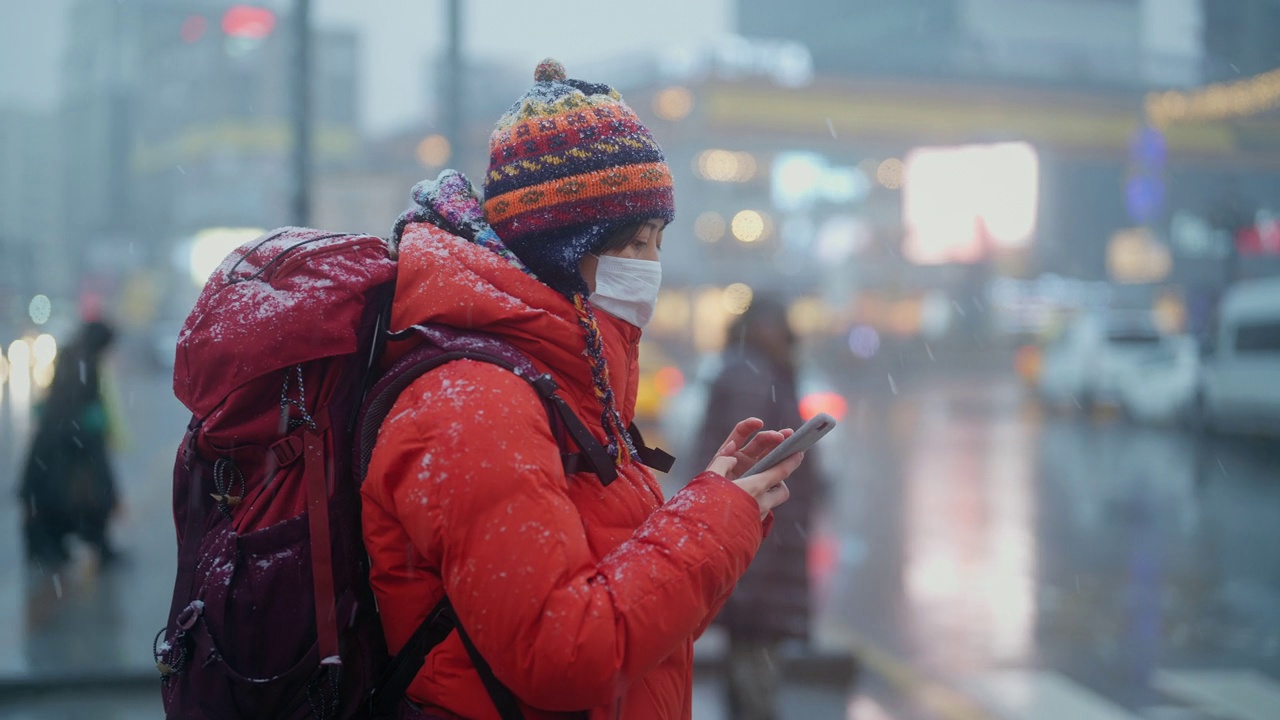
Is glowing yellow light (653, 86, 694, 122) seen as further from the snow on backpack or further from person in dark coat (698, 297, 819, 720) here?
the snow on backpack

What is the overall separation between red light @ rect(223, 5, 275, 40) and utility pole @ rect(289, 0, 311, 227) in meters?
7.20

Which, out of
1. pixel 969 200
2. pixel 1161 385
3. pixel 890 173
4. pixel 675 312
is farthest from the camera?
pixel 890 173

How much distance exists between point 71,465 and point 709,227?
4680cm

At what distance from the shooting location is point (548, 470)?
59.7 inches

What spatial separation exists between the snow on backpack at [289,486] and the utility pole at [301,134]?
492cm

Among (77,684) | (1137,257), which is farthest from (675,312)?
(77,684)

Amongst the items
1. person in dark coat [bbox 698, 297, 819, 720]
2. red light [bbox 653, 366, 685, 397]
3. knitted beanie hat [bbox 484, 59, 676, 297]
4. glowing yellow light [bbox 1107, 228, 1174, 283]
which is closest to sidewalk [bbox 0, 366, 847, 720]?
person in dark coat [bbox 698, 297, 819, 720]

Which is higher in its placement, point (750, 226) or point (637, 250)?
point (637, 250)

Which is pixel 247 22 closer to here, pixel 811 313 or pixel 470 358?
pixel 470 358

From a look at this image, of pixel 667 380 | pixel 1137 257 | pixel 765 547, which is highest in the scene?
pixel 765 547

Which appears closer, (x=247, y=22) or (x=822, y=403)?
(x=822, y=403)

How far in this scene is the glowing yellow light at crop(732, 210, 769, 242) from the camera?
53469 millimetres

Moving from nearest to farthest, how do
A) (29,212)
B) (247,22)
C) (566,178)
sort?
(566,178) → (247,22) → (29,212)

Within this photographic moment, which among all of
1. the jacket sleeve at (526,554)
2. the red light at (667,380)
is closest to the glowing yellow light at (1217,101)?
the red light at (667,380)
